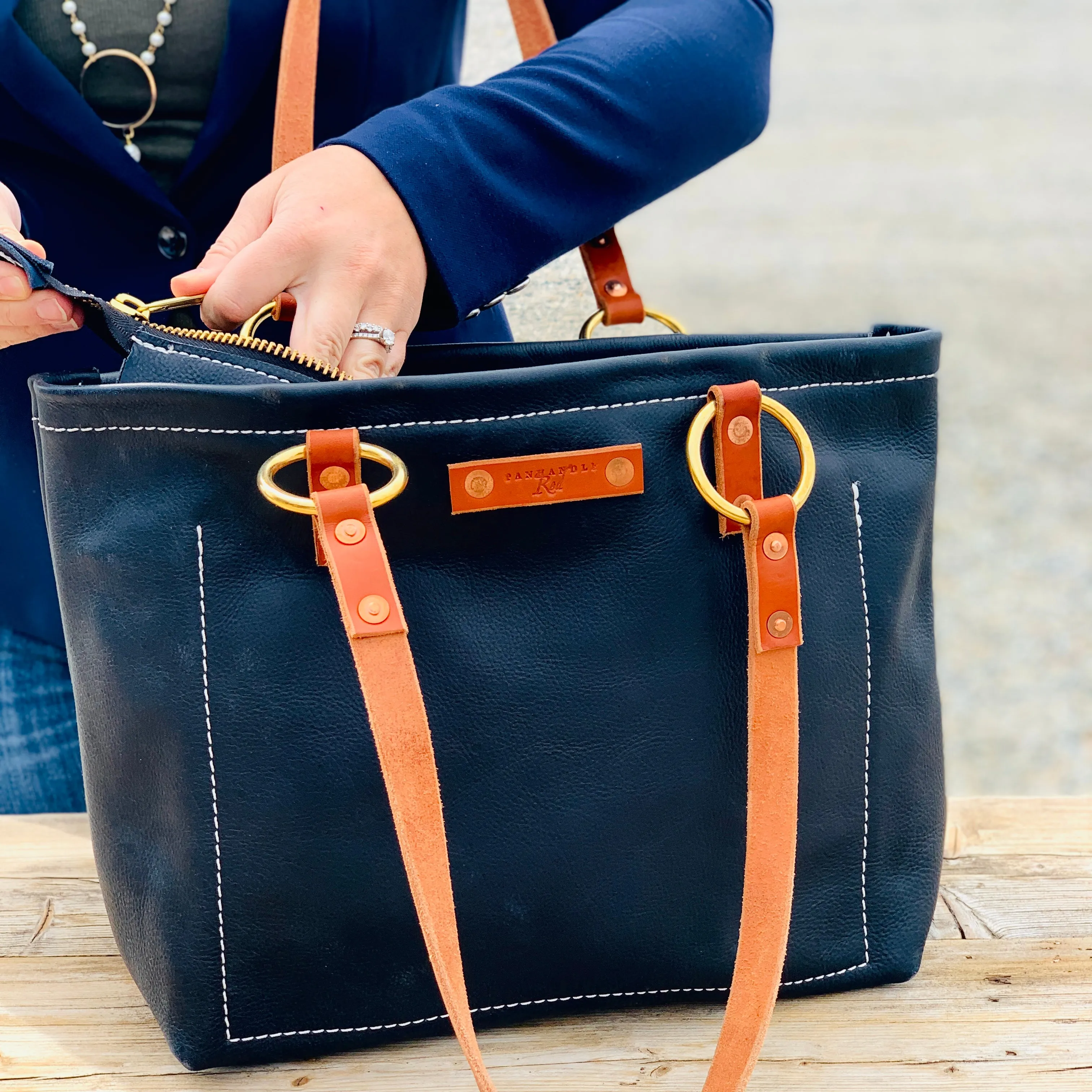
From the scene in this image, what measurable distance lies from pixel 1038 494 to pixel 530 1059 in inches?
172

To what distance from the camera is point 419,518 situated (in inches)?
31.2

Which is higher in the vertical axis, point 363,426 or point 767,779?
point 363,426

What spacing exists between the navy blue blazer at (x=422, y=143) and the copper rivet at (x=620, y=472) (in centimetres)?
Result: 19

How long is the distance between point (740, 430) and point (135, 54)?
61 centimetres

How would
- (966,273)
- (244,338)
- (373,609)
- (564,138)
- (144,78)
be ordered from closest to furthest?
(373,609)
(244,338)
(564,138)
(144,78)
(966,273)

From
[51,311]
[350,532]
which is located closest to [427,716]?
[350,532]

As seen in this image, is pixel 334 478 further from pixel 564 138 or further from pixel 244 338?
pixel 564 138

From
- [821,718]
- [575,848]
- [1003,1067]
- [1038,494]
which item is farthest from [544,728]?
[1038,494]

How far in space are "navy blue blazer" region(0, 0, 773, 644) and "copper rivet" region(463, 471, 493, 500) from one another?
0.18 meters

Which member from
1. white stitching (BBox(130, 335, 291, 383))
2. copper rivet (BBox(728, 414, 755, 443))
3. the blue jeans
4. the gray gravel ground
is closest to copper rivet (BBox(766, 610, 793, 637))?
copper rivet (BBox(728, 414, 755, 443))

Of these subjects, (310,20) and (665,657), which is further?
(310,20)

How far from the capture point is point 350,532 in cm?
74

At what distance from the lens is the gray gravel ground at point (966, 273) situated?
11.6 feet

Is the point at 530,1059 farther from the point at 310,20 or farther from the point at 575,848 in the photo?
the point at 310,20
